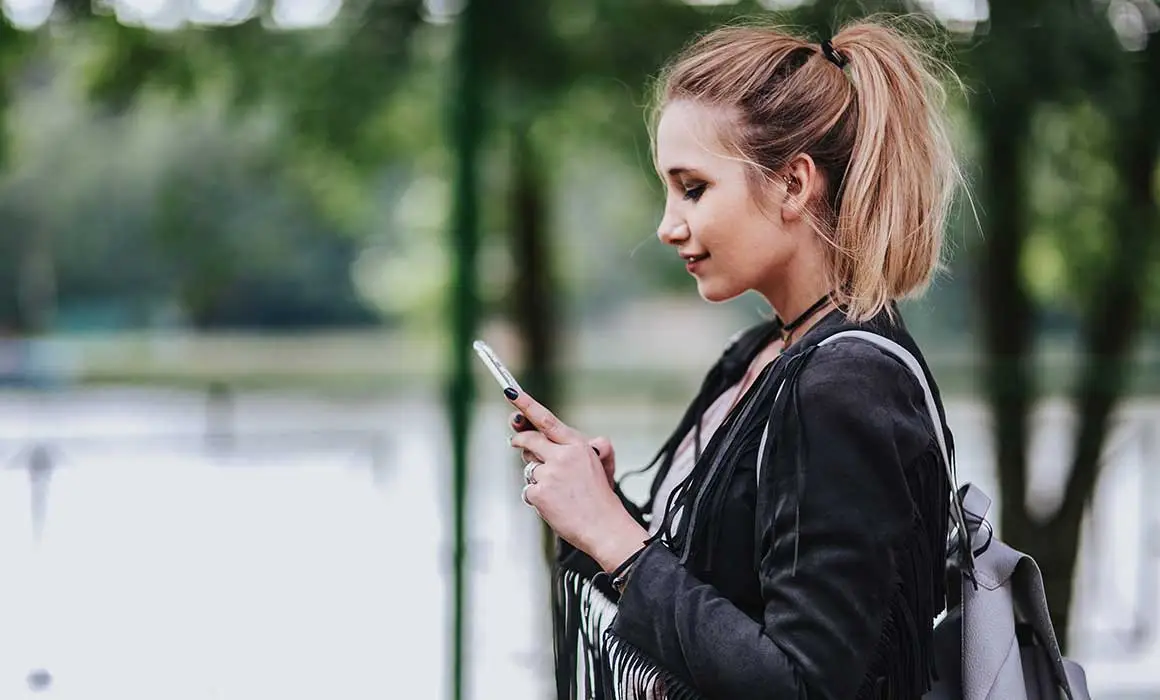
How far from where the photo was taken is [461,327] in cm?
377

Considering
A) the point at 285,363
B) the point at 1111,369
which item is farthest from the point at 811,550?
the point at 285,363

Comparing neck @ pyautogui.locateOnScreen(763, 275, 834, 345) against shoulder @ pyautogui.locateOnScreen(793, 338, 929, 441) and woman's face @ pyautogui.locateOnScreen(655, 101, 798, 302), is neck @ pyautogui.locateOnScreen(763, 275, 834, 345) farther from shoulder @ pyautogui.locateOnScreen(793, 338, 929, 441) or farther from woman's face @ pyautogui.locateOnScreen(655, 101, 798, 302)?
shoulder @ pyautogui.locateOnScreen(793, 338, 929, 441)

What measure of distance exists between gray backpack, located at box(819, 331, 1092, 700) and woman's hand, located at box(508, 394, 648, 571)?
305 millimetres

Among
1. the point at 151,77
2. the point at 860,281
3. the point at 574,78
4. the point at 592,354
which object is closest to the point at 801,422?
the point at 860,281

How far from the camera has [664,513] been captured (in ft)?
4.93

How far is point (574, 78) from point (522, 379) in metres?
1.12

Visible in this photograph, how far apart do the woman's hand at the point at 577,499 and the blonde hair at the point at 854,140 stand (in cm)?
35

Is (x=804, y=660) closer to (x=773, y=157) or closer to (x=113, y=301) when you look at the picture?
(x=773, y=157)

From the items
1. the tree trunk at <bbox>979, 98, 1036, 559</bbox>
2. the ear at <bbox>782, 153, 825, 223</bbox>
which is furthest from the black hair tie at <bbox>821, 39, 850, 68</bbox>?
the tree trunk at <bbox>979, 98, 1036, 559</bbox>

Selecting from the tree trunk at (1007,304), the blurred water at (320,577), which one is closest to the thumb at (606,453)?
the blurred water at (320,577)

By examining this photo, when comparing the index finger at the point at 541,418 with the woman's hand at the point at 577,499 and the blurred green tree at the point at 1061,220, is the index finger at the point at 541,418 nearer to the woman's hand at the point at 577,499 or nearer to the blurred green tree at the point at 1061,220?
the woman's hand at the point at 577,499

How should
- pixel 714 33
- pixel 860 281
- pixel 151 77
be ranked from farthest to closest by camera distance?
pixel 151 77 → pixel 714 33 → pixel 860 281

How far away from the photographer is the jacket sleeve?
125 centimetres

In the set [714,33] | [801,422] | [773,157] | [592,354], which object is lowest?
[592,354]
